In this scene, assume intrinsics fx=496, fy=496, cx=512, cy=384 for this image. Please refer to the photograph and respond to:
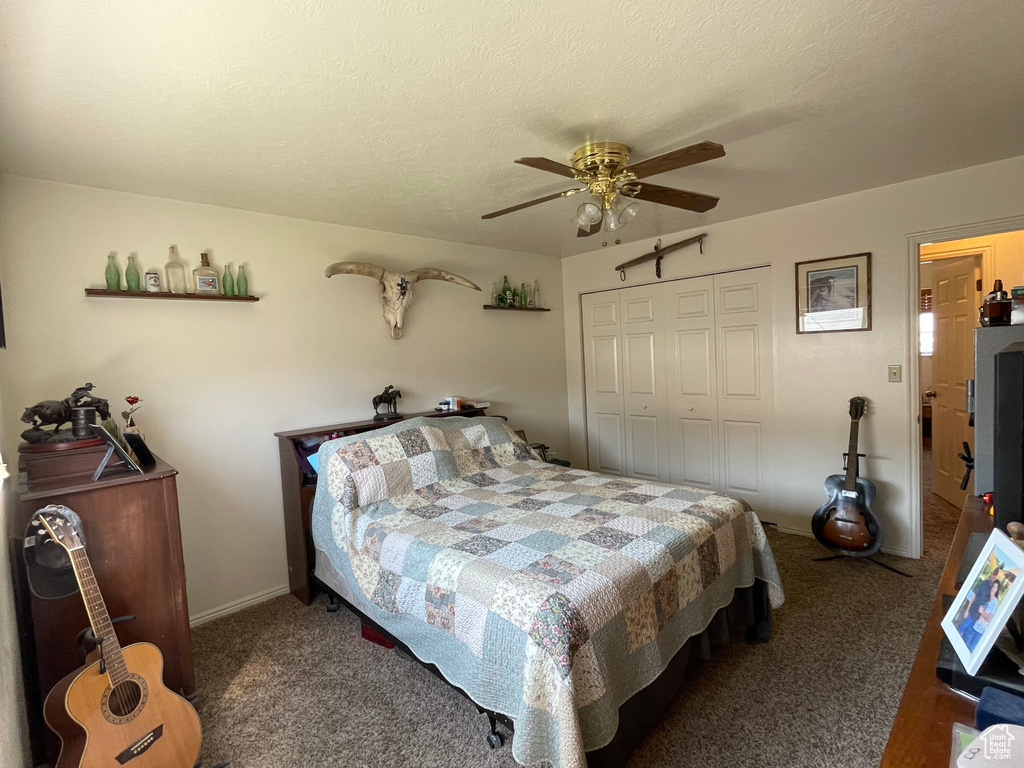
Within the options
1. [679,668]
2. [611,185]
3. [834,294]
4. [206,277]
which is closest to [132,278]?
[206,277]

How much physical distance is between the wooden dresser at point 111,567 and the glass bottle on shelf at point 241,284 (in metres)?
1.17

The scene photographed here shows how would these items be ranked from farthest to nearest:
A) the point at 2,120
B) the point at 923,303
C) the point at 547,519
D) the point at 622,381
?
the point at 923,303, the point at 622,381, the point at 547,519, the point at 2,120

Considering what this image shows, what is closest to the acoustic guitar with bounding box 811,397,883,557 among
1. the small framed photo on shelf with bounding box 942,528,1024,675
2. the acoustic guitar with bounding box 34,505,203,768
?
the small framed photo on shelf with bounding box 942,528,1024,675

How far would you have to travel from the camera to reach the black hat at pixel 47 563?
163 centimetres

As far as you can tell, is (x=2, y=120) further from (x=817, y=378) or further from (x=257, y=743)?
(x=817, y=378)

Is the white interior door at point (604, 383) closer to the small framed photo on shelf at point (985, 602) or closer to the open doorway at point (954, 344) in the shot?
the open doorway at point (954, 344)

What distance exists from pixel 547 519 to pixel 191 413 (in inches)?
79.0

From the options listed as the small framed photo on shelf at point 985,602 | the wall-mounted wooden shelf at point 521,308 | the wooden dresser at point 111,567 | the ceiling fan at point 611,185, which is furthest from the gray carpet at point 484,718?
the wall-mounted wooden shelf at point 521,308

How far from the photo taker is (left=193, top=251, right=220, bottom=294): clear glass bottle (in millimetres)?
2672

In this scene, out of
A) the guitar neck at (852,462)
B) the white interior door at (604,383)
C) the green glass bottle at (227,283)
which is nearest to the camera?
Result: the green glass bottle at (227,283)

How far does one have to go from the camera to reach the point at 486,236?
12.3 feet

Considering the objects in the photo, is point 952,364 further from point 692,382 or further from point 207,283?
point 207,283

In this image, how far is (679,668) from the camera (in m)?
1.91

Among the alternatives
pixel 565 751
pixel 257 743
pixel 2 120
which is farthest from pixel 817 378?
pixel 2 120
